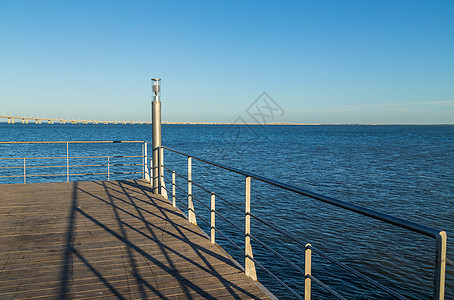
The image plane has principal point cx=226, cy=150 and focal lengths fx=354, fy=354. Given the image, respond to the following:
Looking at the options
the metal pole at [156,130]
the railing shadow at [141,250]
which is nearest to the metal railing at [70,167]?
the metal pole at [156,130]

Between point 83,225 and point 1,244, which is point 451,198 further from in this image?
point 1,244

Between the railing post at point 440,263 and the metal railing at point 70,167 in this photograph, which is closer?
the railing post at point 440,263

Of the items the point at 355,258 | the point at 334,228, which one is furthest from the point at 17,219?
the point at 334,228

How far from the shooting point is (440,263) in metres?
1.33

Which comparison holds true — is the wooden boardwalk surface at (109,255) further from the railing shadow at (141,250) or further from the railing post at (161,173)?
the railing post at (161,173)

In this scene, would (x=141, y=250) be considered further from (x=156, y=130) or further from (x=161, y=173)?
(x=156, y=130)

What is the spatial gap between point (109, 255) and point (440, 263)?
323cm

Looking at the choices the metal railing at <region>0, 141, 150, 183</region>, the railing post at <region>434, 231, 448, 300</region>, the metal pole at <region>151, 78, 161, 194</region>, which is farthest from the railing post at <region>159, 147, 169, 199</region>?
the railing post at <region>434, 231, 448, 300</region>

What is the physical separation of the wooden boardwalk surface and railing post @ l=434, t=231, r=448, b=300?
168cm

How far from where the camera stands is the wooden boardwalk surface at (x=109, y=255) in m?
2.95

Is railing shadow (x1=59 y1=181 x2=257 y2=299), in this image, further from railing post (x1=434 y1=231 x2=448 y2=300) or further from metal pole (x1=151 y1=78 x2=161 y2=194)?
railing post (x1=434 y1=231 x2=448 y2=300)

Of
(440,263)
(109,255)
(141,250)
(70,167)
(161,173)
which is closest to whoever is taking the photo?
(440,263)

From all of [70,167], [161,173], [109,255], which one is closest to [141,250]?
[109,255]

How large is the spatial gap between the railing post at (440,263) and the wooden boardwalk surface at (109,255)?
1.68 m
